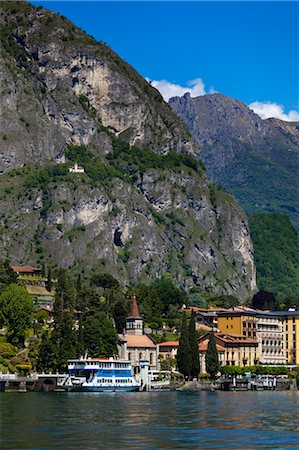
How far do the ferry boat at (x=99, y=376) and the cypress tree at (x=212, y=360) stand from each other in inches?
752

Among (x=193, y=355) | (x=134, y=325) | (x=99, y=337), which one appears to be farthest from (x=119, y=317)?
(x=193, y=355)

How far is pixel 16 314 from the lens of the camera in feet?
547

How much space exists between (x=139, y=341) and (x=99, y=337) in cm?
2459

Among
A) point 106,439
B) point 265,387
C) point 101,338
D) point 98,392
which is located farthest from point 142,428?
point 265,387

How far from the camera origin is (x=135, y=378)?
17012 cm

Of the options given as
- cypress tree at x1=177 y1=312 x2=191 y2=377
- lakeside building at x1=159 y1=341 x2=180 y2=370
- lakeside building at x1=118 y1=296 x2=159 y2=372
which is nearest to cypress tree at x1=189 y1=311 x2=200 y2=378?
cypress tree at x1=177 y1=312 x2=191 y2=377

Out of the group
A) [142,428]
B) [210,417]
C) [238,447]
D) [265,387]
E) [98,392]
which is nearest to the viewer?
[238,447]

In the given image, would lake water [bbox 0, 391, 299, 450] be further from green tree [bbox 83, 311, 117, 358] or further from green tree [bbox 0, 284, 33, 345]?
green tree [bbox 0, 284, 33, 345]

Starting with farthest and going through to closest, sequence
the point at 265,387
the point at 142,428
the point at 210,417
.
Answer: the point at 265,387, the point at 210,417, the point at 142,428

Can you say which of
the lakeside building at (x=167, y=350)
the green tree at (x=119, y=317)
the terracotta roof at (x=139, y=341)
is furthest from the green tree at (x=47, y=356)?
the lakeside building at (x=167, y=350)

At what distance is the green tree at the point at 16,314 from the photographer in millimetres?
165250

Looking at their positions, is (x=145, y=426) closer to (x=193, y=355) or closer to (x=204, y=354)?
(x=193, y=355)

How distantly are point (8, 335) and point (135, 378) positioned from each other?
70.7ft

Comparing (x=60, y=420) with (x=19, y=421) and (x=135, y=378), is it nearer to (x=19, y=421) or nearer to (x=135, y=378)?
(x=19, y=421)
